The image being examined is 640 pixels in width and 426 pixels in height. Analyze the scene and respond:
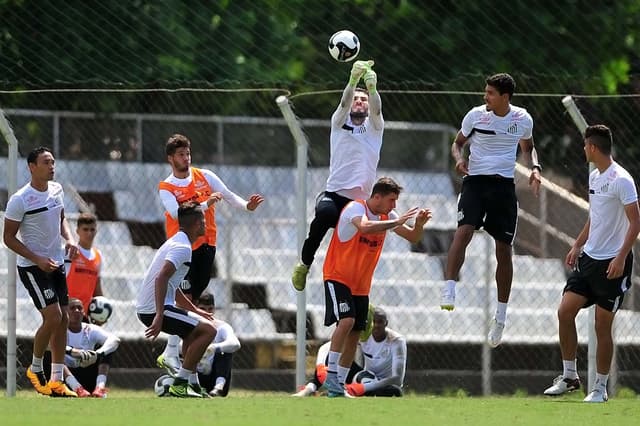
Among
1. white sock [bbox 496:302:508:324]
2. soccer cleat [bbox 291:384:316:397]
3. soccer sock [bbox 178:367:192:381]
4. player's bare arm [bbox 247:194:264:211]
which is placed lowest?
soccer cleat [bbox 291:384:316:397]

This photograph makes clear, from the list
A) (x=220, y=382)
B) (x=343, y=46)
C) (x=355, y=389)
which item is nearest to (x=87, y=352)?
(x=220, y=382)

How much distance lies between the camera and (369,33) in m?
20.5

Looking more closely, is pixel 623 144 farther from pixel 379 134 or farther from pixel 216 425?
pixel 216 425

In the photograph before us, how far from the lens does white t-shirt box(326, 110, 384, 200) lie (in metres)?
12.2

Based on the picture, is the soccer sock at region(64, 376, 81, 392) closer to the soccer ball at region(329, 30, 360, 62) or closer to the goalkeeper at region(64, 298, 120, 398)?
the goalkeeper at region(64, 298, 120, 398)

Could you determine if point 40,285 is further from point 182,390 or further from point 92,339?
point 92,339

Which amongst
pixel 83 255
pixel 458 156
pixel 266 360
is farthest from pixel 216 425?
pixel 266 360

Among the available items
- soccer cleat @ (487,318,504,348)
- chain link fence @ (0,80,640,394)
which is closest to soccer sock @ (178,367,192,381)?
soccer cleat @ (487,318,504,348)

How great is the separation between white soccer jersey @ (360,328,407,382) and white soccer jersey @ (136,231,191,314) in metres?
2.69

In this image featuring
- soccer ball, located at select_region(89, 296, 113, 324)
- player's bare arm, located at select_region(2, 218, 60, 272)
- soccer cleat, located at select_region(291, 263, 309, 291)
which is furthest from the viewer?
soccer ball, located at select_region(89, 296, 113, 324)

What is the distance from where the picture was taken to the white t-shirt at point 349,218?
1191cm

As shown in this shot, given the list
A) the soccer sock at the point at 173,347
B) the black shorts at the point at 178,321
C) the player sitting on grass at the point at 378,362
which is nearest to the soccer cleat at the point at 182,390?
the black shorts at the point at 178,321

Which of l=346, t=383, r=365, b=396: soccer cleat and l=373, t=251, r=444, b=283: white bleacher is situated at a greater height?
l=373, t=251, r=444, b=283: white bleacher

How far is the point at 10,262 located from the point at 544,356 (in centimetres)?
700
